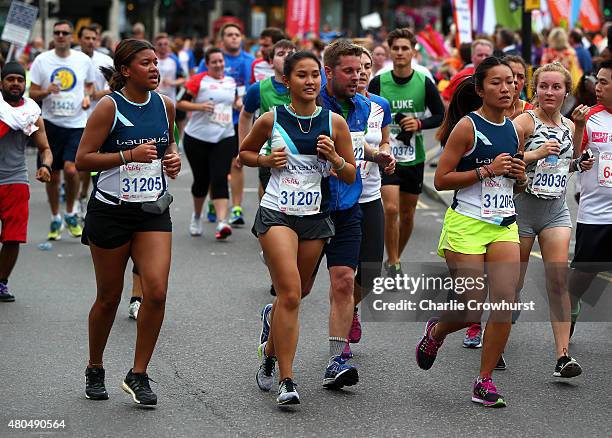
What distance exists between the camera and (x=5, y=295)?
9.79 m

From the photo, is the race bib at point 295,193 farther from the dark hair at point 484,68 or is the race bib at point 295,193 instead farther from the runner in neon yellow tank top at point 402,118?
the runner in neon yellow tank top at point 402,118

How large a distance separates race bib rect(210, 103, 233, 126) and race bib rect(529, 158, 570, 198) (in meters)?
5.94

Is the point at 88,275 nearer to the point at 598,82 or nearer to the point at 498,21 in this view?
the point at 598,82

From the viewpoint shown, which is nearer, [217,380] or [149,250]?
[149,250]

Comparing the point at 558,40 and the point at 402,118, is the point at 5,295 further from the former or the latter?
the point at 558,40

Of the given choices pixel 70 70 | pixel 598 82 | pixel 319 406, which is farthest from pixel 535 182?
pixel 70 70

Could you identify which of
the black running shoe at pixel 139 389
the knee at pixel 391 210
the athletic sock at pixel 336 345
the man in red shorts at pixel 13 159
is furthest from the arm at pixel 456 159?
the man in red shorts at pixel 13 159

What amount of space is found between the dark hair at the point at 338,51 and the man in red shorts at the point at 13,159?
10.4 feet

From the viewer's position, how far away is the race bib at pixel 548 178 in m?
7.64

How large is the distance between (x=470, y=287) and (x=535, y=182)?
1060mm

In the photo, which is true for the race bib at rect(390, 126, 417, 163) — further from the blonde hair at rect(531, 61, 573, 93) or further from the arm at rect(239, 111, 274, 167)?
the arm at rect(239, 111, 274, 167)

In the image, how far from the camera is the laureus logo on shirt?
1338 cm

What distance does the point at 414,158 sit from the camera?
34.4ft

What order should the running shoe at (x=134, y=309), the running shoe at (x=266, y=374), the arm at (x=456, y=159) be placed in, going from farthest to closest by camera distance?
1. the running shoe at (x=134, y=309)
2. the running shoe at (x=266, y=374)
3. the arm at (x=456, y=159)
